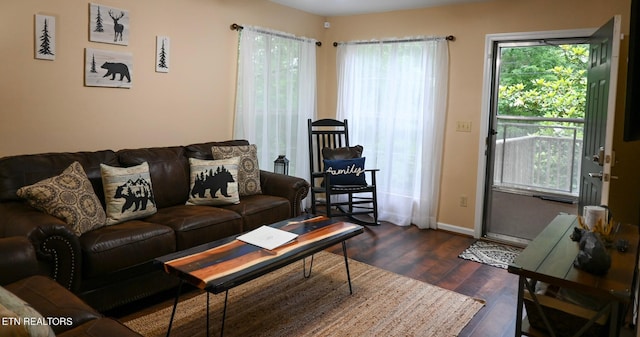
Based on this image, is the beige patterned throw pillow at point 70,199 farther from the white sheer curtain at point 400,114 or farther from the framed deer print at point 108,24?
the white sheer curtain at point 400,114

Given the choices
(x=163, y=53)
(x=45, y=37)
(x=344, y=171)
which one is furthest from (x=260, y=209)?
(x=45, y=37)

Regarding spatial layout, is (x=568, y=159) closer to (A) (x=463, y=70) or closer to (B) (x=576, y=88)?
(B) (x=576, y=88)

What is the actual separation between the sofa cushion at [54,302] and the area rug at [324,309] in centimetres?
70

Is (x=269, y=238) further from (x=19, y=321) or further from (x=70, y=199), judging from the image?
(x=19, y=321)

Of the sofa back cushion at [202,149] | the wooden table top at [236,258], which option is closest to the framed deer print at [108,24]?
the sofa back cushion at [202,149]

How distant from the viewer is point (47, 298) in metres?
1.78

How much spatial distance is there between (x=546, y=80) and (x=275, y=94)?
3207 mm

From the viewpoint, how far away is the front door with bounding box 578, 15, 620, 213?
2.81m

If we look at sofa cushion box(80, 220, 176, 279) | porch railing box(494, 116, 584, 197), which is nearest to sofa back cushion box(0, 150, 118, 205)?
sofa cushion box(80, 220, 176, 279)

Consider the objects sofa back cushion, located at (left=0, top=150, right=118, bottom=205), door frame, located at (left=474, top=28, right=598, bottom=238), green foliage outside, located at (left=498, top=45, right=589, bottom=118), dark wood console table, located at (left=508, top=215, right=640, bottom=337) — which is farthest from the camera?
green foliage outside, located at (left=498, top=45, right=589, bottom=118)

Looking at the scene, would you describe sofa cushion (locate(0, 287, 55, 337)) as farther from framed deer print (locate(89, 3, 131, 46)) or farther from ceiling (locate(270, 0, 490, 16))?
ceiling (locate(270, 0, 490, 16))

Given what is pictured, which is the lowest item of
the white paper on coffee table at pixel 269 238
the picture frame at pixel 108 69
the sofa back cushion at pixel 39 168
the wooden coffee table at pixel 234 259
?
the wooden coffee table at pixel 234 259

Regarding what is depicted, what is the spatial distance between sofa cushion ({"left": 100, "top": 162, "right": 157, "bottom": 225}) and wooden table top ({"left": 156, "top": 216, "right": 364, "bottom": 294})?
0.76 m

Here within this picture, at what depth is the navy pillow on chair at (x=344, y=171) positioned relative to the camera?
445cm
